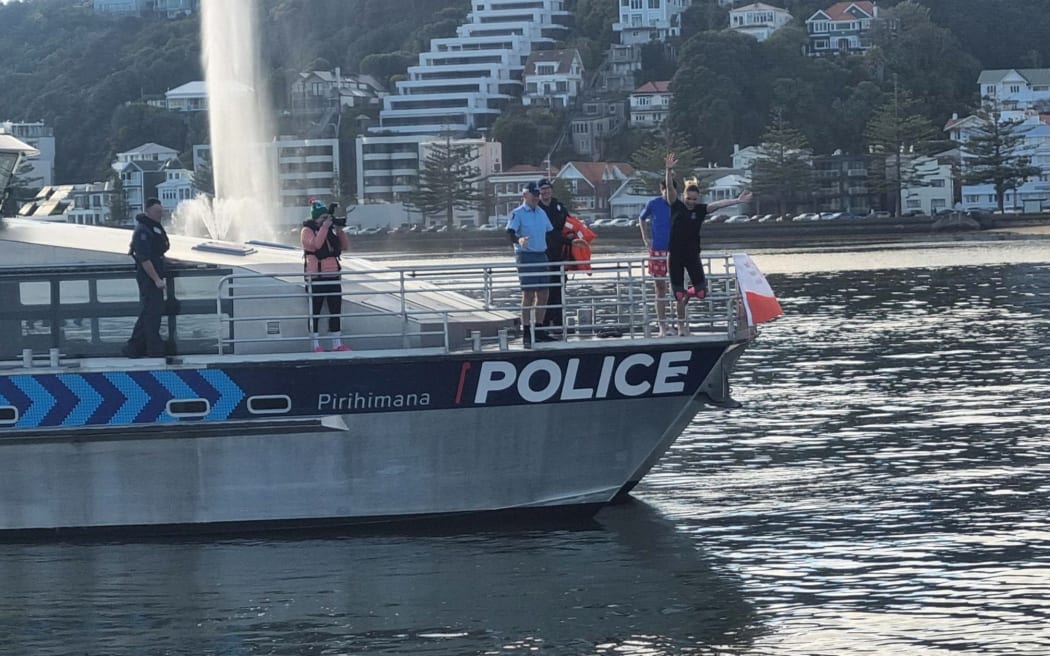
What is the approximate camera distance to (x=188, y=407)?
14906 millimetres

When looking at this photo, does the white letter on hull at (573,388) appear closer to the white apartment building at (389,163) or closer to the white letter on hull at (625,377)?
the white letter on hull at (625,377)

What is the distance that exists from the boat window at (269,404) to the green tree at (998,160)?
421 feet

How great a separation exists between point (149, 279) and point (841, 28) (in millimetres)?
186095

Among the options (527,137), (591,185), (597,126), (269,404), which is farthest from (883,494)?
(597,126)

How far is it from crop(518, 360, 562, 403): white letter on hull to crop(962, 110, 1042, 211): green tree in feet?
418

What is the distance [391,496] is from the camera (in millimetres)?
15242

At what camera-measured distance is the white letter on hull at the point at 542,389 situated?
14961 millimetres

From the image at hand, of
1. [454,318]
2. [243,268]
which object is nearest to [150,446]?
[243,268]

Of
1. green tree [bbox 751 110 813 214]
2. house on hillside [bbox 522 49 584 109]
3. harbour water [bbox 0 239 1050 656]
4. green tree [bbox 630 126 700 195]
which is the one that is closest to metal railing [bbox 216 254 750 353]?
harbour water [bbox 0 239 1050 656]

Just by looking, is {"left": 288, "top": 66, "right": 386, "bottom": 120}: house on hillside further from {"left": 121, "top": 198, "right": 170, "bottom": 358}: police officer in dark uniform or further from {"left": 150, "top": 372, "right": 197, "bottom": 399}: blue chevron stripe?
{"left": 150, "top": 372, "right": 197, "bottom": 399}: blue chevron stripe

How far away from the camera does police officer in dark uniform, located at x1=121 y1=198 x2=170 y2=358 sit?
15.0 meters

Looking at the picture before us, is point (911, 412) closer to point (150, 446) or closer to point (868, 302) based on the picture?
point (150, 446)

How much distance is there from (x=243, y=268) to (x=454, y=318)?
2.08 m

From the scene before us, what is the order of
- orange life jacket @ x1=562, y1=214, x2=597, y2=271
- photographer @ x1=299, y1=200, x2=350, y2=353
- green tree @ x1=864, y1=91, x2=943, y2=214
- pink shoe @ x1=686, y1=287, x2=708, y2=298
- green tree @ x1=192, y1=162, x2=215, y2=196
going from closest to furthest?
photographer @ x1=299, y1=200, x2=350, y2=353 < pink shoe @ x1=686, y1=287, x2=708, y2=298 < orange life jacket @ x1=562, y1=214, x2=597, y2=271 < green tree @ x1=864, y1=91, x2=943, y2=214 < green tree @ x1=192, y1=162, x2=215, y2=196
